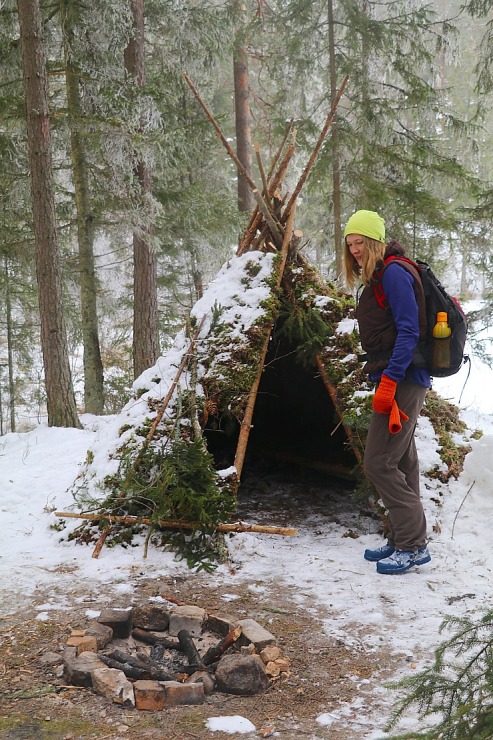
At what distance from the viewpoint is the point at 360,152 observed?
1186 cm

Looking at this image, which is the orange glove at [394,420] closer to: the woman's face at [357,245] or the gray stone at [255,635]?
the woman's face at [357,245]

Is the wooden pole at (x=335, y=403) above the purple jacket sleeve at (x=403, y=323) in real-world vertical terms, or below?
below

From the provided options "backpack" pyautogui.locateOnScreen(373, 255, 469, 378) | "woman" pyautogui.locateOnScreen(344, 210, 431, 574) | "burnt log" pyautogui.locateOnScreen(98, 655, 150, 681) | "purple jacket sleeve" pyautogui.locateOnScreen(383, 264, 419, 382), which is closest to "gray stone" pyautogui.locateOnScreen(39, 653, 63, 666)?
"burnt log" pyautogui.locateOnScreen(98, 655, 150, 681)

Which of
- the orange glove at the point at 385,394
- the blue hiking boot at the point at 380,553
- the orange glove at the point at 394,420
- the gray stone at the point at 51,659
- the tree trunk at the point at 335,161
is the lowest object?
the gray stone at the point at 51,659

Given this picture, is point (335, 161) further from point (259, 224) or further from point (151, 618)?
point (151, 618)

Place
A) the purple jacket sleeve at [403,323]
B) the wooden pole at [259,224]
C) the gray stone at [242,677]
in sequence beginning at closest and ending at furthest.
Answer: the gray stone at [242,677]
the purple jacket sleeve at [403,323]
the wooden pole at [259,224]

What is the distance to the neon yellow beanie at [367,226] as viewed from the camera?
4.04 metres

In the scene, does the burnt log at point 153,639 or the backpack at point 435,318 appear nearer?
the burnt log at point 153,639

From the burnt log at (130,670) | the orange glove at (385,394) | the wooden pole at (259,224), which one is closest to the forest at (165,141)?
the wooden pole at (259,224)

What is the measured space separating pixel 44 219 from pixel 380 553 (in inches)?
250

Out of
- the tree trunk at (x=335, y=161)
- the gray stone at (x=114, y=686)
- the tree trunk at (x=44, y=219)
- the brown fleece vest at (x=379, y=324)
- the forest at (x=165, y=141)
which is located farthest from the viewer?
the tree trunk at (x=335, y=161)

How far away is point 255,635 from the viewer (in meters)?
3.21

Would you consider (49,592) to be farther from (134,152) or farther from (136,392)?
(134,152)

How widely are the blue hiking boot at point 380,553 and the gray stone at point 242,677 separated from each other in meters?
1.76
